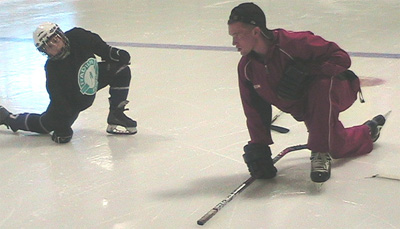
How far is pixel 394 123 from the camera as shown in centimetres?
266

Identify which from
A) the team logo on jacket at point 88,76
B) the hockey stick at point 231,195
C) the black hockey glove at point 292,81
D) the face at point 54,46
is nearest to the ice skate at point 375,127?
the hockey stick at point 231,195

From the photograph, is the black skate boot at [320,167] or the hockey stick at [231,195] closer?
the hockey stick at [231,195]

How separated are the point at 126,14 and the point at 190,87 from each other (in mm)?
3411

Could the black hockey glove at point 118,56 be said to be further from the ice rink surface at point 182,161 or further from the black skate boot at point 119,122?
the ice rink surface at point 182,161

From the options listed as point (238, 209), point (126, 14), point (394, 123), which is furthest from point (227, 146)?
point (126, 14)

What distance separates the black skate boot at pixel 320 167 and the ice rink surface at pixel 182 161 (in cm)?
4

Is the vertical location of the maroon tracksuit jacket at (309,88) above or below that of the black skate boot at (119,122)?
A: above

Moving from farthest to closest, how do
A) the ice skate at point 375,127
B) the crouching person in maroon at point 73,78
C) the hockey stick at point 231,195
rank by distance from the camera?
the crouching person in maroon at point 73,78
the ice skate at point 375,127
the hockey stick at point 231,195

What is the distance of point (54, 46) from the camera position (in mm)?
2445

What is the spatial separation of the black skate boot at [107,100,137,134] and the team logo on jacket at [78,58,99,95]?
0.13m

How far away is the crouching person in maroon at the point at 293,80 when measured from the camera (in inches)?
73.3

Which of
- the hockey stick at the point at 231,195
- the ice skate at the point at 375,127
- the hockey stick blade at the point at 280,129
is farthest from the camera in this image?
the hockey stick blade at the point at 280,129

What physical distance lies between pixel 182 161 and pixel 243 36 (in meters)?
0.65

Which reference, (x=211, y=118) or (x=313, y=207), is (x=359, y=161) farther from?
(x=211, y=118)
